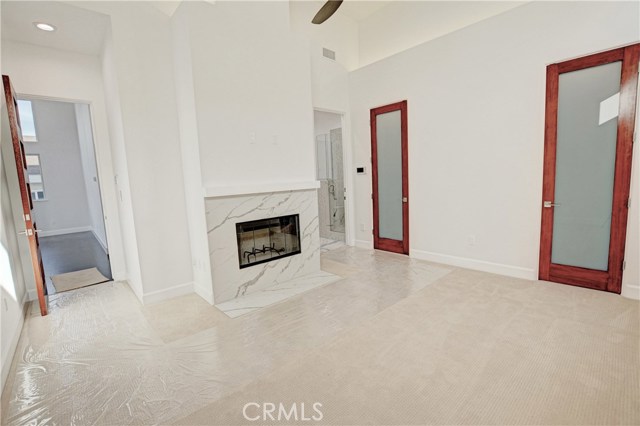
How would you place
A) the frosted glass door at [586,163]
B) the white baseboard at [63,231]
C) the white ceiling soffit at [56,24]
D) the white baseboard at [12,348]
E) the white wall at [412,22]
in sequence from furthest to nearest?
the white baseboard at [63,231] → the white wall at [412,22] → the frosted glass door at [586,163] → the white ceiling soffit at [56,24] → the white baseboard at [12,348]

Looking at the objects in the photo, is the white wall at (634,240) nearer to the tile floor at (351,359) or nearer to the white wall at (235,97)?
the tile floor at (351,359)

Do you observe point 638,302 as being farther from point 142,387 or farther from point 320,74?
point 320,74

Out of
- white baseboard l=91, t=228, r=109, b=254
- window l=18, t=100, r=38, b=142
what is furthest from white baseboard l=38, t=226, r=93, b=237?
window l=18, t=100, r=38, b=142

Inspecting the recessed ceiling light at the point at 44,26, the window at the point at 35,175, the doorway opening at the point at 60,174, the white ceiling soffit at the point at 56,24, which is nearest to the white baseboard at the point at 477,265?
the white ceiling soffit at the point at 56,24

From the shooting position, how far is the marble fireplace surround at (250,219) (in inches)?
125

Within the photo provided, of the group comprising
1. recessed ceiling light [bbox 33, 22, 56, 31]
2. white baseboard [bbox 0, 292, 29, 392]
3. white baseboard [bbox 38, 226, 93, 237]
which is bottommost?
white baseboard [bbox 0, 292, 29, 392]

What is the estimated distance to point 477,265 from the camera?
3928mm

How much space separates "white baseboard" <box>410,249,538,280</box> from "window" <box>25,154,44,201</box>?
9.35 m

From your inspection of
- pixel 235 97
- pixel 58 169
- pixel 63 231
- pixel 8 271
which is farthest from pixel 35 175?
pixel 235 97

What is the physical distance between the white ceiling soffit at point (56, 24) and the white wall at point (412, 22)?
3.98 m

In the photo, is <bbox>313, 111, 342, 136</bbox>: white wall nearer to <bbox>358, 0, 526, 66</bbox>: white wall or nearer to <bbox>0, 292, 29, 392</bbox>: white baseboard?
<bbox>358, 0, 526, 66</bbox>: white wall

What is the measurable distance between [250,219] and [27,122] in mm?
7972

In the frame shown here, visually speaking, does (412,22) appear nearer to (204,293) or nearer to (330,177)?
(330,177)

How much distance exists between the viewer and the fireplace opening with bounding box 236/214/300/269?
3467 mm
